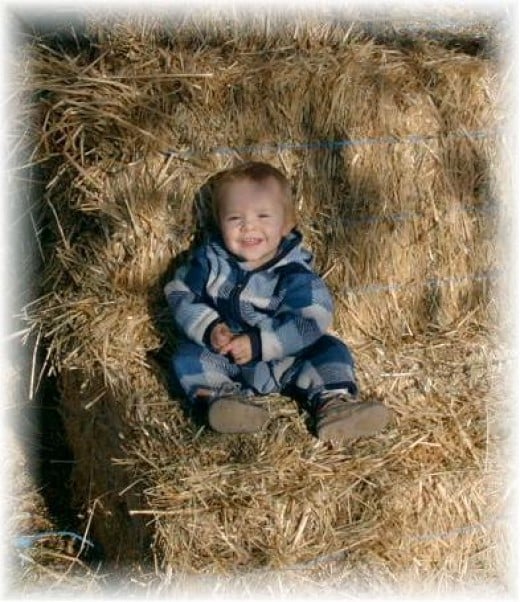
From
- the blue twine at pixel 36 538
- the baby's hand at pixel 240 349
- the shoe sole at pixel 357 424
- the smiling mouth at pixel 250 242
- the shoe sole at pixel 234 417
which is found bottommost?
the blue twine at pixel 36 538

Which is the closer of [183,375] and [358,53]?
[183,375]

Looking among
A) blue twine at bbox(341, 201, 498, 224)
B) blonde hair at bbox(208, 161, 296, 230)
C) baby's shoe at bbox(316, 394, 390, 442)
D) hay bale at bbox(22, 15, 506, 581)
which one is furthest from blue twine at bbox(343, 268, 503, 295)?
baby's shoe at bbox(316, 394, 390, 442)

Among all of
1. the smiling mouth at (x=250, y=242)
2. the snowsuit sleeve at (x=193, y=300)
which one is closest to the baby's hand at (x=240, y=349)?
the snowsuit sleeve at (x=193, y=300)

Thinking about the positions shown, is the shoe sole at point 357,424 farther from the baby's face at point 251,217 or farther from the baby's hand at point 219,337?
the baby's face at point 251,217

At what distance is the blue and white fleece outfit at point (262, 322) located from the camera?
521 cm

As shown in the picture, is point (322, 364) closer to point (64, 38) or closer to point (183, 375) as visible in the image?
point (183, 375)

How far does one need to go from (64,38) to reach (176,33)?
50 centimetres

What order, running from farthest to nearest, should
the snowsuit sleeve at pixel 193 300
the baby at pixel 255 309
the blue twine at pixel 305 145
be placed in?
the blue twine at pixel 305 145 → the snowsuit sleeve at pixel 193 300 → the baby at pixel 255 309

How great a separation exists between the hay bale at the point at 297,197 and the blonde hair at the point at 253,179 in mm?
116

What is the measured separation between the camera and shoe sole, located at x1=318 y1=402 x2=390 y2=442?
4902mm

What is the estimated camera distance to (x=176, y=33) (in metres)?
5.69

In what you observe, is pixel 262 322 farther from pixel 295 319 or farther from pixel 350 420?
pixel 350 420

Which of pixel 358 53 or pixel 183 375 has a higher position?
pixel 358 53

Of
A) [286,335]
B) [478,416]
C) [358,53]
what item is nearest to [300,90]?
[358,53]
